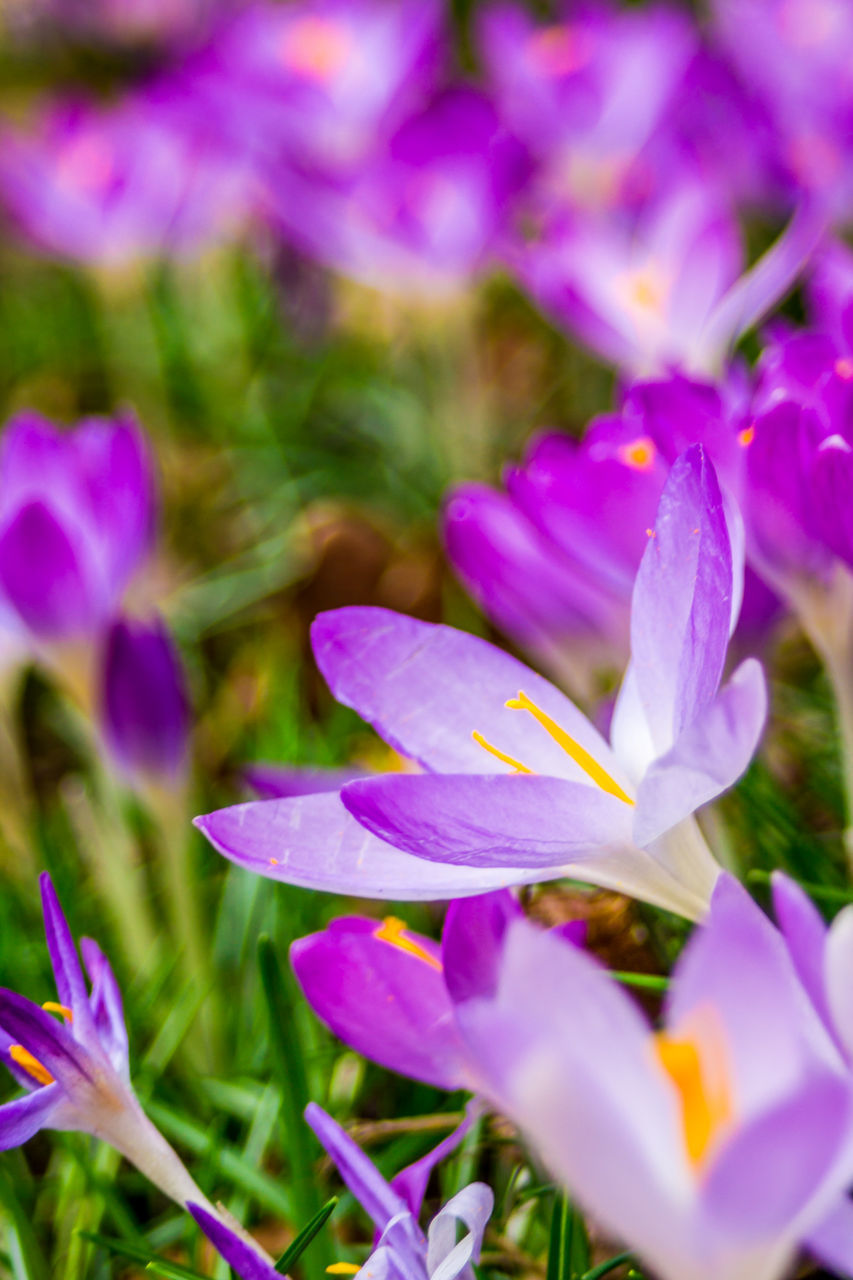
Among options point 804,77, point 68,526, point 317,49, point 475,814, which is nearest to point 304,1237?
point 475,814

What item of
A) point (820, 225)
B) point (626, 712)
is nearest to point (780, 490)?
point (626, 712)

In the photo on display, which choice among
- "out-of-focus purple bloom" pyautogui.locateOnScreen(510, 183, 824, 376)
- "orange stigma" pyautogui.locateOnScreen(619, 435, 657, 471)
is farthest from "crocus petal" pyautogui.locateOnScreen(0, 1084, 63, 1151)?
"out-of-focus purple bloom" pyautogui.locateOnScreen(510, 183, 824, 376)

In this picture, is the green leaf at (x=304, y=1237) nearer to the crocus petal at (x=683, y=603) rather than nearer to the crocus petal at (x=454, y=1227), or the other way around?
the crocus petal at (x=454, y=1227)

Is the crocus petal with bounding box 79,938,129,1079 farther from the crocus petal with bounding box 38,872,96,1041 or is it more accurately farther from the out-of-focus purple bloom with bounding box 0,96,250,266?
the out-of-focus purple bloom with bounding box 0,96,250,266

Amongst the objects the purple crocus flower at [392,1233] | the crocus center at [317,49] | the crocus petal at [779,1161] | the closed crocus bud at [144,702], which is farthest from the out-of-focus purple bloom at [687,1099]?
the crocus center at [317,49]

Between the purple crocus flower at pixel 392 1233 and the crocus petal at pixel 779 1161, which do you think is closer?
the crocus petal at pixel 779 1161

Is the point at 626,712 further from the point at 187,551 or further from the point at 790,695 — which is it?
the point at 187,551
